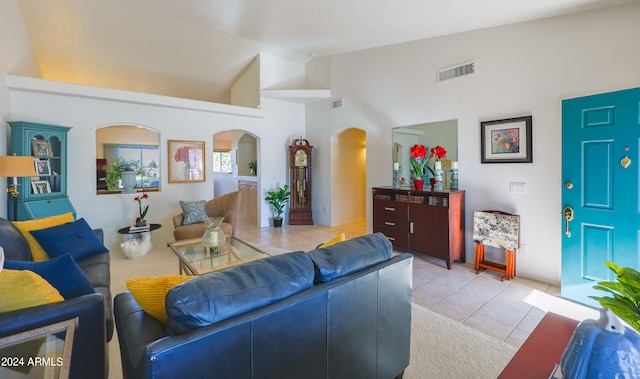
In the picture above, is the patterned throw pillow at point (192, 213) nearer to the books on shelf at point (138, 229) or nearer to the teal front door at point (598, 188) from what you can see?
the books on shelf at point (138, 229)

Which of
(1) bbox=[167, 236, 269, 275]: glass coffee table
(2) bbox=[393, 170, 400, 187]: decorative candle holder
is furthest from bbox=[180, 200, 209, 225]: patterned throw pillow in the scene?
(2) bbox=[393, 170, 400, 187]: decorative candle holder

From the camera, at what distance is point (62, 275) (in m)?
1.56

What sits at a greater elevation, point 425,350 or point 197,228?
point 197,228

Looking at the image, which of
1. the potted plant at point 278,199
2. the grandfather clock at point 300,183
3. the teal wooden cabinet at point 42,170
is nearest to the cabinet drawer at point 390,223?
the grandfather clock at point 300,183

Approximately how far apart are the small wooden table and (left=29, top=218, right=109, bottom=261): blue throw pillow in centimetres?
318

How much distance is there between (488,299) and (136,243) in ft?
14.8

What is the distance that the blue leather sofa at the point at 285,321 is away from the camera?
3.23 feet

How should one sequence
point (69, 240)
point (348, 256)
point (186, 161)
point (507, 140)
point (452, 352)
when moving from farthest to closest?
point (186, 161), point (507, 140), point (69, 240), point (452, 352), point (348, 256)

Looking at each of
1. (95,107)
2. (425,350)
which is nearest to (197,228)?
(95,107)

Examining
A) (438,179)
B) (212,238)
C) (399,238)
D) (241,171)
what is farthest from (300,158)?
(212,238)

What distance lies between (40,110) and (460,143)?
19.5ft

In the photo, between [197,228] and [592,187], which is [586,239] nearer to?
[592,187]

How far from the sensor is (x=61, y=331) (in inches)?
48.1

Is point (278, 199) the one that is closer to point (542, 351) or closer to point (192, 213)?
point (192, 213)
